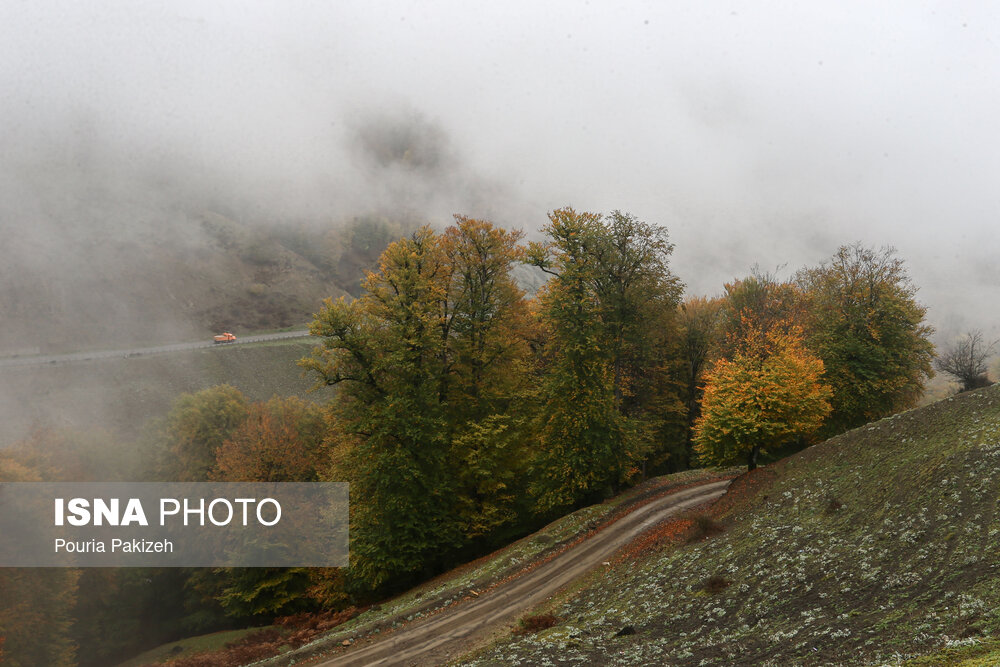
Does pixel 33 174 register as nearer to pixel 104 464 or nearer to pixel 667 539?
pixel 104 464

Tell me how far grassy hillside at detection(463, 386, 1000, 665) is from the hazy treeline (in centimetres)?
672

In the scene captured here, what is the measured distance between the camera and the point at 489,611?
2344 cm

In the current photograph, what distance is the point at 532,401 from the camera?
36938 millimetres

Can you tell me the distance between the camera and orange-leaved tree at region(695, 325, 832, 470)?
28.4 m

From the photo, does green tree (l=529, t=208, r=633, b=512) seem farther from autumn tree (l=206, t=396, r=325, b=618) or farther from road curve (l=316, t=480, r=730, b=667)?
autumn tree (l=206, t=396, r=325, b=618)

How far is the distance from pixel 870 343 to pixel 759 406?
18248 mm

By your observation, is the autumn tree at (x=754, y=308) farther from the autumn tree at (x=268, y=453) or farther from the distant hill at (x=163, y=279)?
the distant hill at (x=163, y=279)

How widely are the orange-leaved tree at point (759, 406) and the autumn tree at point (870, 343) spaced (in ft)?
34.9

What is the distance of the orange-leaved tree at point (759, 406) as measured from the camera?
28.4m

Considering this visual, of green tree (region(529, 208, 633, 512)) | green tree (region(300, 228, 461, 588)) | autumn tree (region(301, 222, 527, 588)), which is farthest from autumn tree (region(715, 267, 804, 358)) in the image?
green tree (region(300, 228, 461, 588))

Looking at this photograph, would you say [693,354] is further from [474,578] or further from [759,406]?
[474,578]

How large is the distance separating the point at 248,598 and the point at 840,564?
3808 cm

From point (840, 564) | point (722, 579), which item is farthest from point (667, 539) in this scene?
point (840, 564)

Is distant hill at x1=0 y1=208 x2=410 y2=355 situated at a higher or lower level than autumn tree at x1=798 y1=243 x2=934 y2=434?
higher
